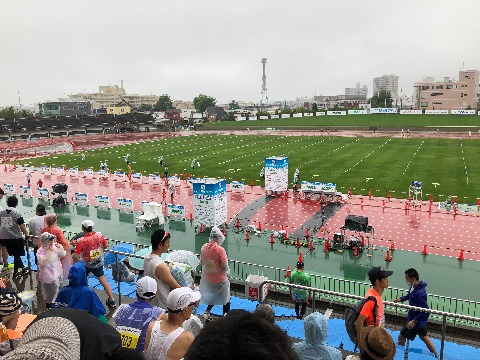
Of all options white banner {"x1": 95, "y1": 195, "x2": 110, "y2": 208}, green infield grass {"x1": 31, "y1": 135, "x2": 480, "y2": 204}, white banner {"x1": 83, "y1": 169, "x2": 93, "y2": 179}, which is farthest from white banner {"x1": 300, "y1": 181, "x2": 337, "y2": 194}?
white banner {"x1": 83, "y1": 169, "x2": 93, "y2": 179}

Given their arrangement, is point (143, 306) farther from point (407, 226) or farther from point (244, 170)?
point (244, 170)

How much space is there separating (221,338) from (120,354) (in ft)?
3.29

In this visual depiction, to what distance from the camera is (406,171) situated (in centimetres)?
3491

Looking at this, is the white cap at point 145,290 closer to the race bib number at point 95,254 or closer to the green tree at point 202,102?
the race bib number at point 95,254

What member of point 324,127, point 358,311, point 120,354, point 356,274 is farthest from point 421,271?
point 324,127

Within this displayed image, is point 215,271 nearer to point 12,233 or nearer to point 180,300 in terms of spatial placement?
point 180,300

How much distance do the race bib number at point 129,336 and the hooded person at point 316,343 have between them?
171 cm

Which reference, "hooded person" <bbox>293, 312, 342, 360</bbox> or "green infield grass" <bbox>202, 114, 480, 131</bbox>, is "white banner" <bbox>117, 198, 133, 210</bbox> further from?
"green infield grass" <bbox>202, 114, 480, 131</bbox>

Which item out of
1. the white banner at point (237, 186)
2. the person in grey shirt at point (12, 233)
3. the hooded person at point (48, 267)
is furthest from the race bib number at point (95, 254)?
the white banner at point (237, 186)

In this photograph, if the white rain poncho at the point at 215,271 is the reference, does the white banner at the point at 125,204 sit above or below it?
below

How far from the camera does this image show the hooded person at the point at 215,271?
298 inches

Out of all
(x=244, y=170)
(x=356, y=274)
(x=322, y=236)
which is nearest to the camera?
(x=356, y=274)

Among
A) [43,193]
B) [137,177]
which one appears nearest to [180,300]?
[43,193]

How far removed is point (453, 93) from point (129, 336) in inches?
5789
